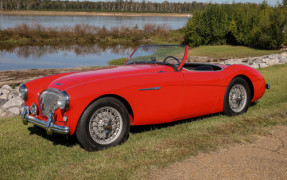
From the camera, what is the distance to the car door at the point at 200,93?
5.33 m

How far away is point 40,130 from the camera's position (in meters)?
5.64

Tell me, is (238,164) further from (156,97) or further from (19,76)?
(19,76)

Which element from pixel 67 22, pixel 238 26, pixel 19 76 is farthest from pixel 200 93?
pixel 67 22

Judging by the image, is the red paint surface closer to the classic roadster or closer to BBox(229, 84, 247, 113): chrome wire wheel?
the classic roadster

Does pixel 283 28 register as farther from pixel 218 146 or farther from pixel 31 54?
pixel 218 146

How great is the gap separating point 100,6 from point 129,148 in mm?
171142

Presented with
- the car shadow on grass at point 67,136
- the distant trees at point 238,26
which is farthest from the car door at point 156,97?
the distant trees at point 238,26

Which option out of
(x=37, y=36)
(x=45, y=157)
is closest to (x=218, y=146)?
(x=45, y=157)

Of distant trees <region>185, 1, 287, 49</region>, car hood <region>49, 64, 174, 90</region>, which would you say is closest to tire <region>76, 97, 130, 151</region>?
car hood <region>49, 64, 174, 90</region>

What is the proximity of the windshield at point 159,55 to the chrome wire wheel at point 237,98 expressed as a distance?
4.03 feet

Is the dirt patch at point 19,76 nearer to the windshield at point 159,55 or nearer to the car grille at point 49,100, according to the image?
the windshield at point 159,55

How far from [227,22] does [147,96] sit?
30.7 meters

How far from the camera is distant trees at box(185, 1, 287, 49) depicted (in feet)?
94.3

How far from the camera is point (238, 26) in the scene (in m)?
33.0
